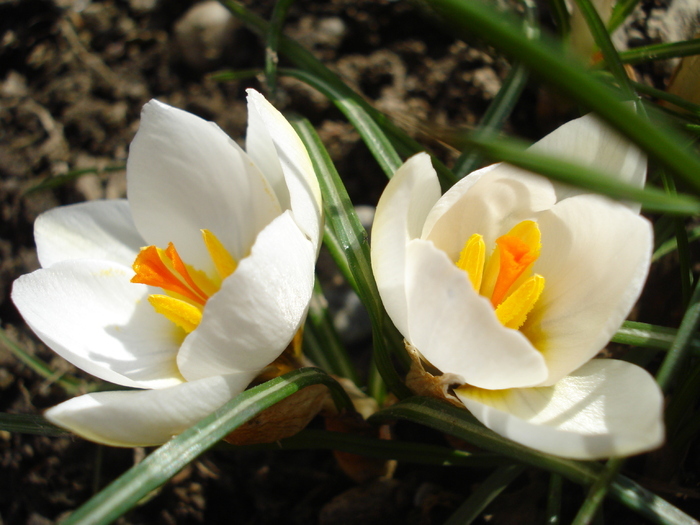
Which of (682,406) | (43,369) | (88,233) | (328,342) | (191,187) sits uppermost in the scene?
(191,187)

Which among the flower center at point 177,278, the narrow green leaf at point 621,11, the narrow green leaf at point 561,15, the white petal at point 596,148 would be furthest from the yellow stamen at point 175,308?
the narrow green leaf at point 621,11

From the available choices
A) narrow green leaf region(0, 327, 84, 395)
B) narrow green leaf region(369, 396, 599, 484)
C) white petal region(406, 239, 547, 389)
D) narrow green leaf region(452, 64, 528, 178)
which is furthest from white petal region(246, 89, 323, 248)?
narrow green leaf region(0, 327, 84, 395)

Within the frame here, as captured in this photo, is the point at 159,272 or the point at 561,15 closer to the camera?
the point at 159,272

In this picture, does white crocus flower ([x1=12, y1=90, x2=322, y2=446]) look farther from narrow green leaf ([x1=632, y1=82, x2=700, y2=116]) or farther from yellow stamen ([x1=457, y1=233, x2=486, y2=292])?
narrow green leaf ([x1=632, y1=82, x2=700, y2=116])

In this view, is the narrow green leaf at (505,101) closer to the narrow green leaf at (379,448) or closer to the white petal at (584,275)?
the white petal at (584,275)

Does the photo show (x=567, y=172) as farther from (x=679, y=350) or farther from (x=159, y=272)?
(x=159, y=272)

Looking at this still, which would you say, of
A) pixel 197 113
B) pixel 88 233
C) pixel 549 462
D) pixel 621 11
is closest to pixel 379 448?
pixel 549 462
